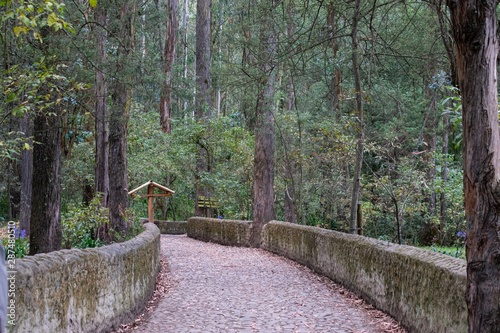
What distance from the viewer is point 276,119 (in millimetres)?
19172

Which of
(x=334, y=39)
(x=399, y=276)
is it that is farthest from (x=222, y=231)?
(x=399, y=276)

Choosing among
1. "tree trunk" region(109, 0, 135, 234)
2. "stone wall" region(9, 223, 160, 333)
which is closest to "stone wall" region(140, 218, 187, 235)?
"tree trunk" region(109, 0, 135, 234)

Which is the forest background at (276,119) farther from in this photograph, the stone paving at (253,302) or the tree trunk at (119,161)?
the stone paving at (253,302)

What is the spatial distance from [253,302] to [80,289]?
369 cm

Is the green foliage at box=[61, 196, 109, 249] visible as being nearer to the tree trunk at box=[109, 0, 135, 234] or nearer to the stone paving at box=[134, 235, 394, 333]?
the tree trunk at box=[109, 0, 135, 234]

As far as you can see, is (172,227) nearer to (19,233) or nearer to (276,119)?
(276,119)

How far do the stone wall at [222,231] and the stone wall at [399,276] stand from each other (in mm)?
5744

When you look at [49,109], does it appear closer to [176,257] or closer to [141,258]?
[141,258]

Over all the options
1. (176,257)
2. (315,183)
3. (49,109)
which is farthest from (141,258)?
(315,183)

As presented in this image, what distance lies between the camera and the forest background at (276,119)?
980cm

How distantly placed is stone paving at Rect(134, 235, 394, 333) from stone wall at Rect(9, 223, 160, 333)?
53 cm

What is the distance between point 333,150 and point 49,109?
1092cm

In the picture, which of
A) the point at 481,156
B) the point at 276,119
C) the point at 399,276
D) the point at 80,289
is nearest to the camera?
the point at 481,156

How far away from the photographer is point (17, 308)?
3.52 m
